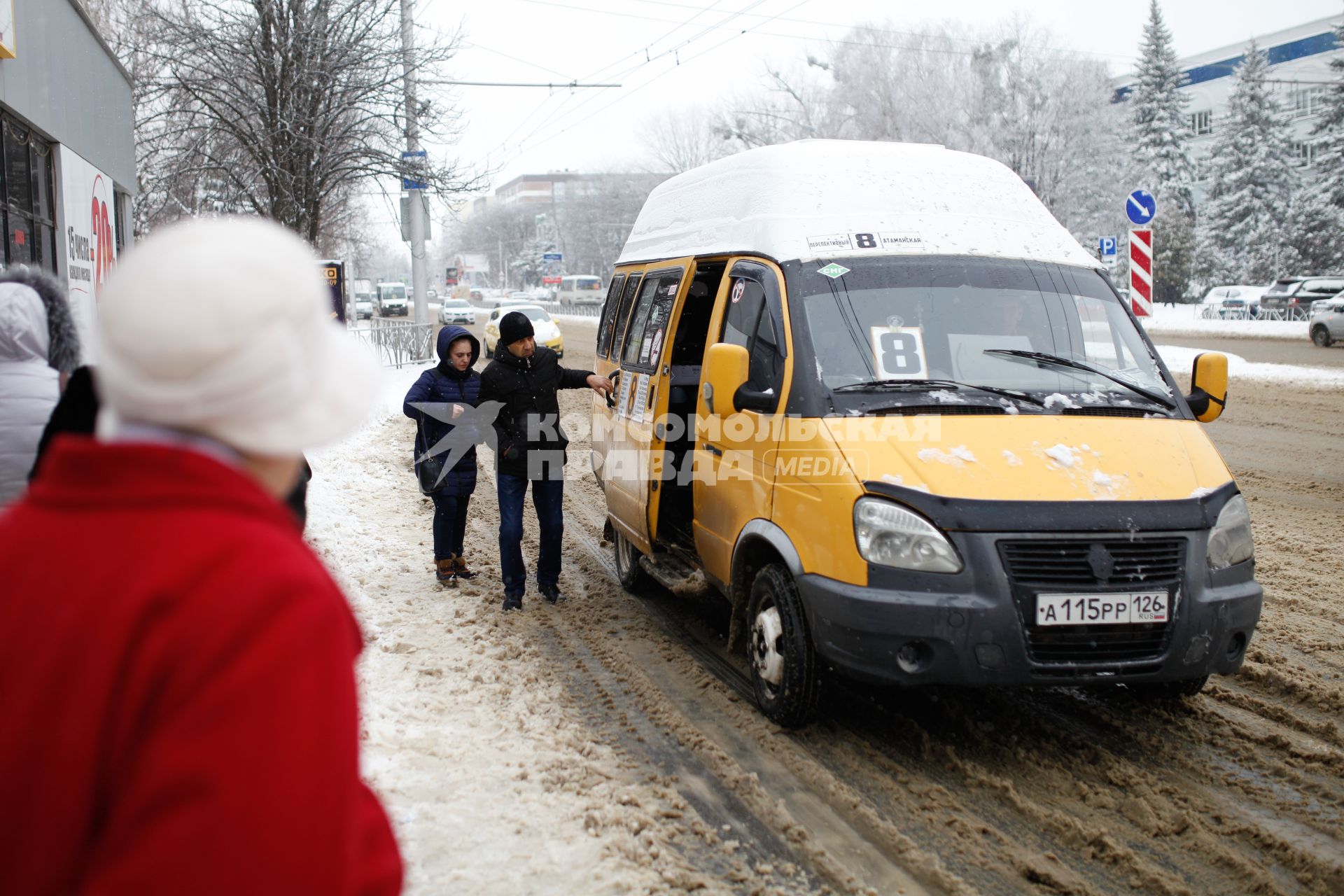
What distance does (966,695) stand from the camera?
210 inches

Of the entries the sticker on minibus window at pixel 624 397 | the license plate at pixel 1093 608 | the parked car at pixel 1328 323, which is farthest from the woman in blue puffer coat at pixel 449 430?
the parked car at pixel 1328 323

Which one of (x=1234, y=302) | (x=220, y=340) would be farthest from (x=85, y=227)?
(x=1234, y=302)

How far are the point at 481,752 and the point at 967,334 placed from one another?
118 inches

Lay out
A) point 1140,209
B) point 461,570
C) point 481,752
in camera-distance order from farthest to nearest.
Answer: point 1140,209
point 461,570
point 481,752

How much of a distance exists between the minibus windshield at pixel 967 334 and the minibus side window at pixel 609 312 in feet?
10.3

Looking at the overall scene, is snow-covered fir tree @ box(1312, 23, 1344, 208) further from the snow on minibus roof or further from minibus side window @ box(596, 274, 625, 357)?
the snow on minibus roof

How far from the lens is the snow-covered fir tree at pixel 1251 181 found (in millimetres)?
53906

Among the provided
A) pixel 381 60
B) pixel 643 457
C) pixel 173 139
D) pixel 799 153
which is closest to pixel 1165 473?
pixel 799 153

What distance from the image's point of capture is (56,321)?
375cm

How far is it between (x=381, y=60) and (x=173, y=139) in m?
5.83

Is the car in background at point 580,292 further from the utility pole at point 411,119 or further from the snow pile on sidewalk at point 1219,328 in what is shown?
the utility pole at point 411,119

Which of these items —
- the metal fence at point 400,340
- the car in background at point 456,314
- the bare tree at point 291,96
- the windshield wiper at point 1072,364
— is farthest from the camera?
the car in background at point 456,314

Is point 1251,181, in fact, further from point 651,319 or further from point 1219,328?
point 651,319

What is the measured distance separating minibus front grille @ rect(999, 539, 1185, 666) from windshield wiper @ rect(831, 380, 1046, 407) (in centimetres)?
89
